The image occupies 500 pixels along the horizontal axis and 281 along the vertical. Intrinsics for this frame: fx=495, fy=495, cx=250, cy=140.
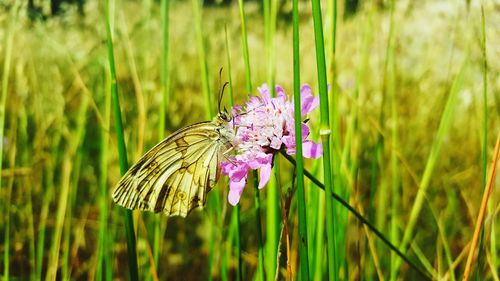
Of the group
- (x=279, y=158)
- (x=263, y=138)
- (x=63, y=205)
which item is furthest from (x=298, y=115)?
(x=63, y=205)

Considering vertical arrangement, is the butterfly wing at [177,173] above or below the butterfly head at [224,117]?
below

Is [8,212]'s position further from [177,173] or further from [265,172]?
[265,172]

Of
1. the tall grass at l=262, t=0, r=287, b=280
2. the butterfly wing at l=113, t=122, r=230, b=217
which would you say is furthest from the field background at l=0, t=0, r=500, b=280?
the butterfly wing at l=113, t=122, r=230, b=217

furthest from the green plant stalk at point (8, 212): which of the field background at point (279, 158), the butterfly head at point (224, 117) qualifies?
the butterfly head at point (224, 117)

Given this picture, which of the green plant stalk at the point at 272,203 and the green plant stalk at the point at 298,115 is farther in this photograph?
the green plant stalk at the point at 272,203

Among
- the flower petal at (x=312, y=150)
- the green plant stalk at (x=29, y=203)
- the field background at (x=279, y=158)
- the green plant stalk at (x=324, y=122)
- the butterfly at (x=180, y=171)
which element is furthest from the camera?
the green plant stalk at (x=29, y=203)

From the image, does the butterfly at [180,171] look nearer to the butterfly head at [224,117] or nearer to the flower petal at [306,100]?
the butterfly head at [224,117]

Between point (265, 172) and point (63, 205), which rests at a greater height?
point (265, 172)

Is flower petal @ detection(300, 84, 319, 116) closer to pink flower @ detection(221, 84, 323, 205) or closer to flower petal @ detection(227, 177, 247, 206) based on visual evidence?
pink flower @ detection(221, 84, 323, 205)

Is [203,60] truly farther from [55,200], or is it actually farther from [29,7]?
[55,200]
